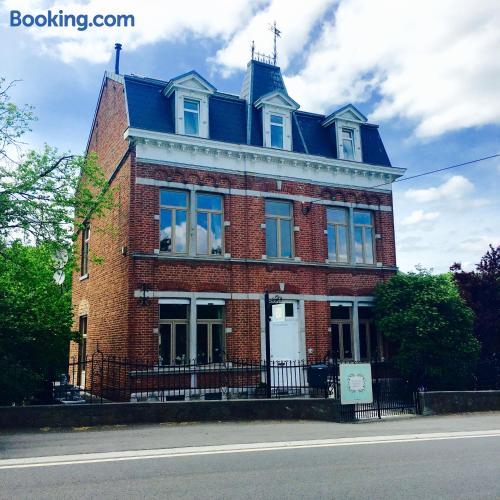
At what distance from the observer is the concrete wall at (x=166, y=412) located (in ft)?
35.8

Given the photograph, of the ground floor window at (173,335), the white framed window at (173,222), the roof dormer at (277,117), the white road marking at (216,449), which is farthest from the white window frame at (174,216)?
the white road marking at (216,449)

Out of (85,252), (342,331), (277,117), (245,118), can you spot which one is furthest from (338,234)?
(85,252)

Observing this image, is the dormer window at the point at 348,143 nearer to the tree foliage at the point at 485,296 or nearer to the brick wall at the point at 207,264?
the brick wall at the point at 207,264

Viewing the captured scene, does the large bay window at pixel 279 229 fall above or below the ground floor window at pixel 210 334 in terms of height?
above

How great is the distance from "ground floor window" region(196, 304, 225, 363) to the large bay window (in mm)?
2961

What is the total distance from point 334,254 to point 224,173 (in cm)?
533

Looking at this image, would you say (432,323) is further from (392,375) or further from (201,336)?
(201,336)

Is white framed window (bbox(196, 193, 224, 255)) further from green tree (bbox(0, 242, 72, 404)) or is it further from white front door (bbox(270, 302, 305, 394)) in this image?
green tree (bbox(0, 242, 72, 404))

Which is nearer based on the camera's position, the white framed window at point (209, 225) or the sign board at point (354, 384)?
the sign board at point (354, 384)

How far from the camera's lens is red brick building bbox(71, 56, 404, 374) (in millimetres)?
16672

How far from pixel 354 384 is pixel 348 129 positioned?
37.3 feet

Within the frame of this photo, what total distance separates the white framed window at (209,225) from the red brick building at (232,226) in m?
0.04

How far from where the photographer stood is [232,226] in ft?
58.7

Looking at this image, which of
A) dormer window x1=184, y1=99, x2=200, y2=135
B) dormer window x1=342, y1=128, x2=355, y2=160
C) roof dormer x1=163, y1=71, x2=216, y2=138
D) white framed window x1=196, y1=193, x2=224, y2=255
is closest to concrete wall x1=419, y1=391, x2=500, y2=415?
white framed window x1=196, y1=193, x2=224, y2=255
